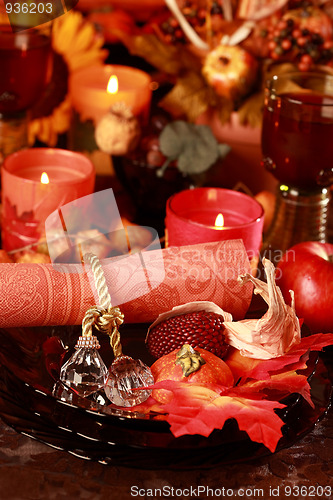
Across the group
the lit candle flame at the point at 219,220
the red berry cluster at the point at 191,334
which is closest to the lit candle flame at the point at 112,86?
the lit candle flame at the point at 219,220

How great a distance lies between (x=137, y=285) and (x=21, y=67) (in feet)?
1.38

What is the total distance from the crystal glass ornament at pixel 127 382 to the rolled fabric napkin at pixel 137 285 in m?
→ 0.06

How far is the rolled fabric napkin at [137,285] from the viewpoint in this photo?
0.48 m

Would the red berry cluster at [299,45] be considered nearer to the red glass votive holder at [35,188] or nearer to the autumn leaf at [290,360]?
the red glass votive holder at [35,188]

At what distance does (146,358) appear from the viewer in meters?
0.49

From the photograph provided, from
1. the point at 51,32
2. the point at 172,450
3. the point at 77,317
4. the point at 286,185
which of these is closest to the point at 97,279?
the point at 77,317

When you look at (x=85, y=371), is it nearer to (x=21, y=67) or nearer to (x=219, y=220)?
(x=219, y=220)

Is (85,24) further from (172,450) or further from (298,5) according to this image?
(172,450)

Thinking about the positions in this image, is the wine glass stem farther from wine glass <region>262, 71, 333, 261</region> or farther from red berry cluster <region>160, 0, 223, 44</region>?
wine glass <region>262, 71, 333, 261</region>

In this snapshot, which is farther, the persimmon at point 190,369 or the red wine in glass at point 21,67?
the red wine in glass at point 21,67

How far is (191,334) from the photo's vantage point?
18.4 inches

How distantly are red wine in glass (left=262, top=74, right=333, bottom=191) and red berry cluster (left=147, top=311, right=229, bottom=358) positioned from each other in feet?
0.82

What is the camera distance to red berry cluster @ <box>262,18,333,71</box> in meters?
0.79

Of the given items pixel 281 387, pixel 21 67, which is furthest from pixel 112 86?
pixel 281 387
